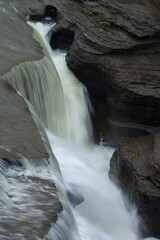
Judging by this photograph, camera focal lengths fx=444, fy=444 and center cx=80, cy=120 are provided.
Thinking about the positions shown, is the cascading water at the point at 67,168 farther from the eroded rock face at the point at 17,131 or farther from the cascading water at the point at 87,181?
the eroded rock face at the point at 17,131

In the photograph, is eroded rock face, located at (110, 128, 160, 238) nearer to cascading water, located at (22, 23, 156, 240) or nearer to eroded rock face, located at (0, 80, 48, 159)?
cascading water, located at (22, 23, 156, 240)

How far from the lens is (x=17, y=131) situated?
5.37 m

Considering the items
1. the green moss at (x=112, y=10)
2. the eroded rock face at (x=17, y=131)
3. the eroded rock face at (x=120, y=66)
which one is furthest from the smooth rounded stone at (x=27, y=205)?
the green moss at (x=112, y=10)

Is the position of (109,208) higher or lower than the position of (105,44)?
lower

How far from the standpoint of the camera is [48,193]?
4.57 m

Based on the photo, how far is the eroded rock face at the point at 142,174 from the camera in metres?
6.35

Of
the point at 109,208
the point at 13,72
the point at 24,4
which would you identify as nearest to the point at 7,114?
the point at 13,72

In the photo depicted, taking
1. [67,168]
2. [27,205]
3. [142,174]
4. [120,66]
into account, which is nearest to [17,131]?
[27,205]

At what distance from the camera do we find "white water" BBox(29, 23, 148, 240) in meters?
5.93

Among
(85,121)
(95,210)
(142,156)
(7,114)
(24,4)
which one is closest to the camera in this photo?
(7,114)

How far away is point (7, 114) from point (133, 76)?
3.18m

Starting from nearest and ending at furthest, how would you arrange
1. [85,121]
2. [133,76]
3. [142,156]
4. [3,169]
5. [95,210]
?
[3,169], [95,210], [142,156], [133,76], [85,121]

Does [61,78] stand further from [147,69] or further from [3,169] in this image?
[3,169]

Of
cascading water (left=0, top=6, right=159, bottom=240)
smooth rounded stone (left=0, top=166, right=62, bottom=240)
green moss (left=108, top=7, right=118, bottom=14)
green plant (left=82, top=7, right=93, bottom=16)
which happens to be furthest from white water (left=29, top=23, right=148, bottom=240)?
green moss (left=108, top=7, right=118, bottom=14)
